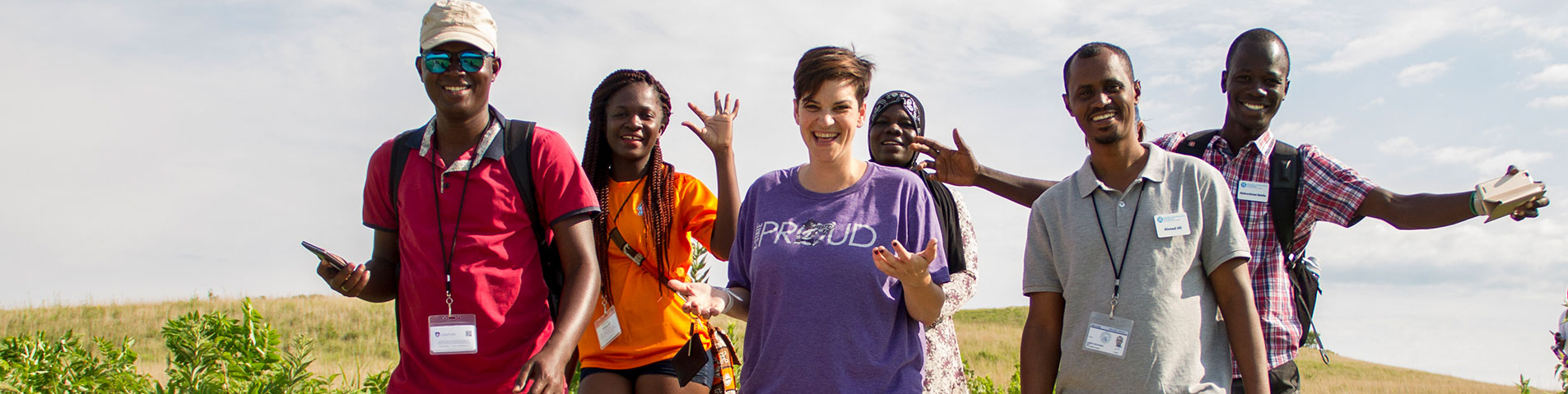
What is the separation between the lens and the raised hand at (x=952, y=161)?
16.0 feet

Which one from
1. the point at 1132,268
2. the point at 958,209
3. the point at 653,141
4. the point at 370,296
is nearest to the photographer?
the point at 1132,268

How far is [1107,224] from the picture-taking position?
12.3 ft

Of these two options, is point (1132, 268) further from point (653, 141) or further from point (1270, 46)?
point (653, 141)

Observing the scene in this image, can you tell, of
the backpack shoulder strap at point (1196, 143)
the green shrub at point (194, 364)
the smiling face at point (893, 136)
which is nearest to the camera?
the backpack shoulder strap at point (1196, 143)

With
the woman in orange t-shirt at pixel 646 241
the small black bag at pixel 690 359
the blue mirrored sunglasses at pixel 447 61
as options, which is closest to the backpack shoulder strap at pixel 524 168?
the blue mirrored sunglasses at pixel 447 61

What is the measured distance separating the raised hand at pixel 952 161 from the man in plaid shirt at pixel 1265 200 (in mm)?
893

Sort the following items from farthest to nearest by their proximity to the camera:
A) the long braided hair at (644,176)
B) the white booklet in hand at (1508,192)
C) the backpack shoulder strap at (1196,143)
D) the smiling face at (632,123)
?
the smiling face at (632,123) → the long braided hair at (644,176) → the backpack shoulder strap at (1196,143) → the white booklet in hand at (1508,192)

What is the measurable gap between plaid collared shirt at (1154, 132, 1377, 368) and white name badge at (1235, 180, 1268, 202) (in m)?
0.02

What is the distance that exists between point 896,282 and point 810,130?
2.09ft

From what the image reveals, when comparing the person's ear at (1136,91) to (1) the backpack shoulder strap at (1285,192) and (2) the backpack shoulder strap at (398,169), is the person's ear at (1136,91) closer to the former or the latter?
(1) the backpack shoulder strap at (1285,192)

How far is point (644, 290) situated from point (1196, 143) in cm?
262

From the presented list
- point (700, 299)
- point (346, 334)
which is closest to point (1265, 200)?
point (700, 299)

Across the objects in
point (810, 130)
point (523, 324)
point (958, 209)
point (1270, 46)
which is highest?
point (1270, 46)

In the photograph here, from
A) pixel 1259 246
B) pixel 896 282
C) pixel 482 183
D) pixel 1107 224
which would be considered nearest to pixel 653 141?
pixel 482 183
